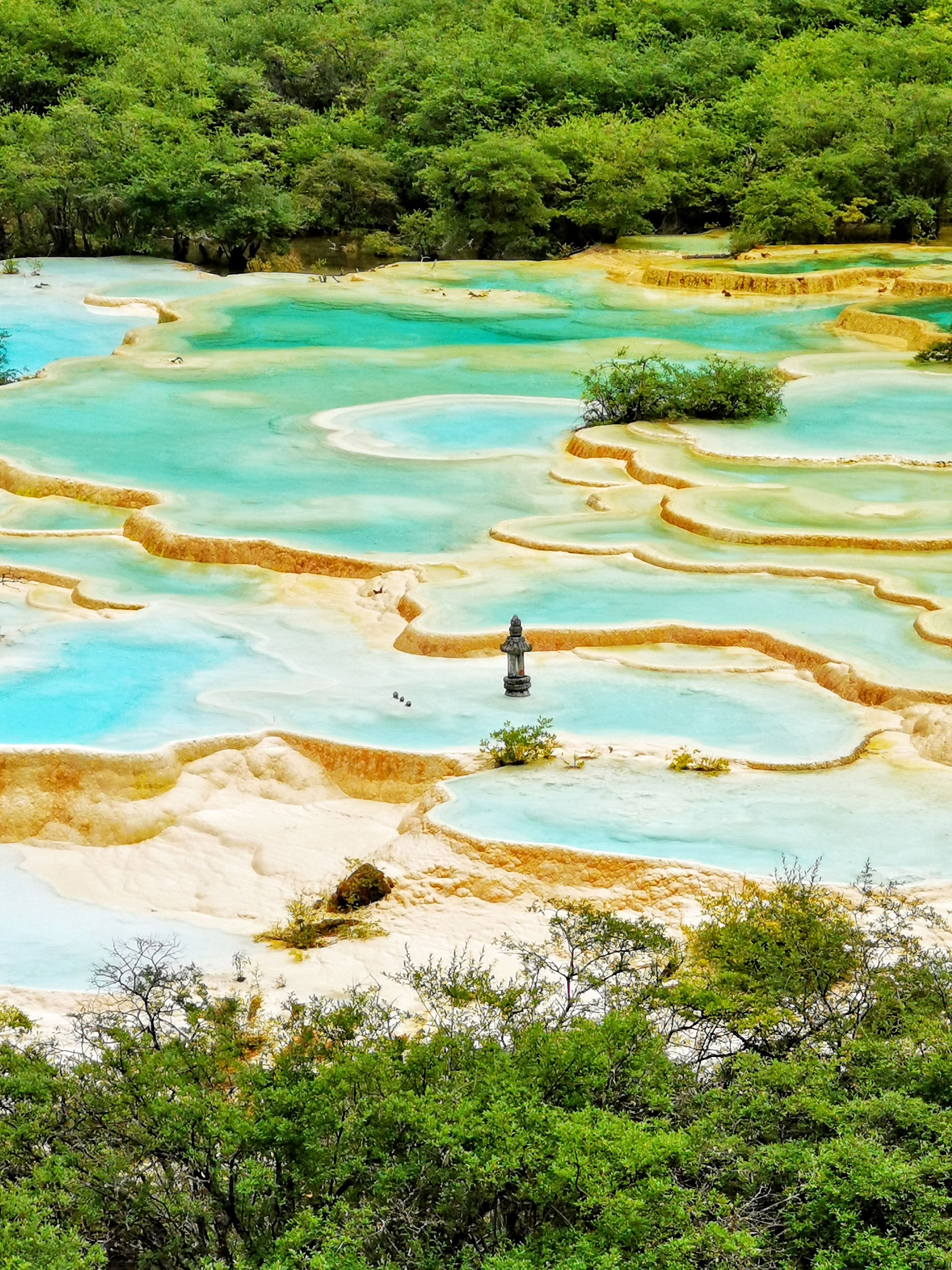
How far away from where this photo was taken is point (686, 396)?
1722cm

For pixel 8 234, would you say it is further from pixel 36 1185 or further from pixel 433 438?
pixel 36 1185

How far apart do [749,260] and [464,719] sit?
19.5 meters

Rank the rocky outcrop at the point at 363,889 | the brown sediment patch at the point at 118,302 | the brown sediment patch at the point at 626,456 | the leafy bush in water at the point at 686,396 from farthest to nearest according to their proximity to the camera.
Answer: the brown sediment patch at the point at 118,302, the leafy bush in water at the point at 686,396, the brown sediment patch at the point at 626,456, the rocky outcrop at the point at 363,889

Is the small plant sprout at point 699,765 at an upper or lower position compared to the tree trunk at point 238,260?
lower

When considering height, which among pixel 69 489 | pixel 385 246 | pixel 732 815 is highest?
pixel 385 246

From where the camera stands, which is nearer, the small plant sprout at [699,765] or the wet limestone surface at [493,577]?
the wet limestone surface at [493,577]

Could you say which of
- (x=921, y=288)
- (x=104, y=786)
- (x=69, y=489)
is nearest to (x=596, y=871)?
(x=104, y=786)

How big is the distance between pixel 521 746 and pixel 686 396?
9.28 meters

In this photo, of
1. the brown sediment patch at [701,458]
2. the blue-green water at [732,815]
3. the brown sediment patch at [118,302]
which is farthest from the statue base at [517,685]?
the brown sediment patch at [118,302]

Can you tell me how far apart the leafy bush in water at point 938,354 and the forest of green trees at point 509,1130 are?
47.4 ft

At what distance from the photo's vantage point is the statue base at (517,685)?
9844 millimetres

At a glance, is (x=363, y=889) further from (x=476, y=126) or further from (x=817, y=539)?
(x=476, y=126)

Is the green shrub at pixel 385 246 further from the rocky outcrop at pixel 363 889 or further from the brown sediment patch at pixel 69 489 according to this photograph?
the rocky outcrop at pixel 363 889

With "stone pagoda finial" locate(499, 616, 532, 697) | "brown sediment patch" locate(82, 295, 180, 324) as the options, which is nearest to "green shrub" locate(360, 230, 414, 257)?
"brown sediment patch" locate(82, 295, 180, 324)
